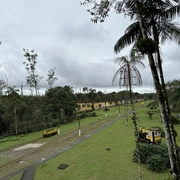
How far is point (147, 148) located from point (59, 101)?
27.1 metres

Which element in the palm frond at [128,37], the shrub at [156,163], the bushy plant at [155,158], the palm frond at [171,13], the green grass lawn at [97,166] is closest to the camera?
the palm frond at [171,13]

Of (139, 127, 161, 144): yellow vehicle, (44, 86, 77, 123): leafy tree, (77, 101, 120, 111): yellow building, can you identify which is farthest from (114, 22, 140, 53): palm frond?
(77, 101, 120, 111): yellow building

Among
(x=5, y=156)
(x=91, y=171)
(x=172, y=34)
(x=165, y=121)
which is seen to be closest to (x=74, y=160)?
(x=91, y=171)

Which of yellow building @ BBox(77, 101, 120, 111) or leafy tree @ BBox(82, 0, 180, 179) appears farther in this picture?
yellow building @ BBox(77, 101, 120, 111)

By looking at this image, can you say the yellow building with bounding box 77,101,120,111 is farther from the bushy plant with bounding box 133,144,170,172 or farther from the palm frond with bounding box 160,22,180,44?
the palm frond with bounding box 160,22,180,44

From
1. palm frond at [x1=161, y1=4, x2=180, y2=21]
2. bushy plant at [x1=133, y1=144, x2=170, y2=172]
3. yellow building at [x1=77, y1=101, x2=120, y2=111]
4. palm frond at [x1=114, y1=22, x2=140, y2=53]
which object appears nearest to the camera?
palm frond at [x1=161, y1=4, x2=180, y2=21]

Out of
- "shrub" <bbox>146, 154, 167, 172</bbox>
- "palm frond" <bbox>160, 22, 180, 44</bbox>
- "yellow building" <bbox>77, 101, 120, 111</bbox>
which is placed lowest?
"shrub" <bbox>146, 154, 167, 172</bbox>

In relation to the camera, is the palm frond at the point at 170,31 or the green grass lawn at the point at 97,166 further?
the green grass lawn at the point at 97,166

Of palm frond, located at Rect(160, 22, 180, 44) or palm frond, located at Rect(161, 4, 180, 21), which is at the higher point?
palm frond, located at Rect(161, 4, 180, 21)

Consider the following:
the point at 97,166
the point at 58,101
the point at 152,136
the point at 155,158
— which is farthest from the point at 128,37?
the point at 58,101

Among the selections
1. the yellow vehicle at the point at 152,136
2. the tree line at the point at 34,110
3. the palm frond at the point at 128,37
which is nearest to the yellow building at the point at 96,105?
the tree line at the point at 34,110

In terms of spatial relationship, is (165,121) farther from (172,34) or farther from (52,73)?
(52,73)

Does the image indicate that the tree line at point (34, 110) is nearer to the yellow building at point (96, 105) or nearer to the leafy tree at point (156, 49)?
the yellow building at point (96, 105)

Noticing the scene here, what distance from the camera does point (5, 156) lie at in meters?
16.4
